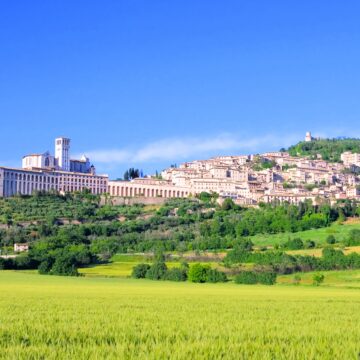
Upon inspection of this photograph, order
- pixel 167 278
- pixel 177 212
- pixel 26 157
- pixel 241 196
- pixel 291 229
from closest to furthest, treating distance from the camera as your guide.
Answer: pixel 167 278, pixel 291 229, pixel 177 212, pixel 241 196, pixel 26 157

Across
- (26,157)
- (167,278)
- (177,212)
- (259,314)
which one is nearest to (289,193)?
(177,212)

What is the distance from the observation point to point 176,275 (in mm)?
49438

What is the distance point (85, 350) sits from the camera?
780 centimetres

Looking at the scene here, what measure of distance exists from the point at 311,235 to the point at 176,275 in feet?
128

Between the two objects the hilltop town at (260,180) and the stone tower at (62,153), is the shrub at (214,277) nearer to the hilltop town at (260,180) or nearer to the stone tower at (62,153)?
the hilltop town at (260,180)

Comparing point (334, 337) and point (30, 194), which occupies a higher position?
point (30, 194)

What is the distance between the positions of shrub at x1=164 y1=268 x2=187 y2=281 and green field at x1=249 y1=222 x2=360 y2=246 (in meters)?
29.5

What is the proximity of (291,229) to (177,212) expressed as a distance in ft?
68.7

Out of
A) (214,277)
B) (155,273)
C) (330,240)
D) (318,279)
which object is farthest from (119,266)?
(330,240)

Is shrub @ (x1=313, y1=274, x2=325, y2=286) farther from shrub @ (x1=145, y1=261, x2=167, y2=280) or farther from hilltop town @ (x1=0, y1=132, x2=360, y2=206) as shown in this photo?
hilltop town @ (x1=0, y1=132, x2=360, y2=206)

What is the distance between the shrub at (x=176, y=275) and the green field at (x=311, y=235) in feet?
96.7

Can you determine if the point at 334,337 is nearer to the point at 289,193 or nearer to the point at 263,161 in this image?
the point at 289,193

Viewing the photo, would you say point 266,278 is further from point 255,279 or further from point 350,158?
point 350,158

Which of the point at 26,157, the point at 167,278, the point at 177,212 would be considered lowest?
the point at 167,278
